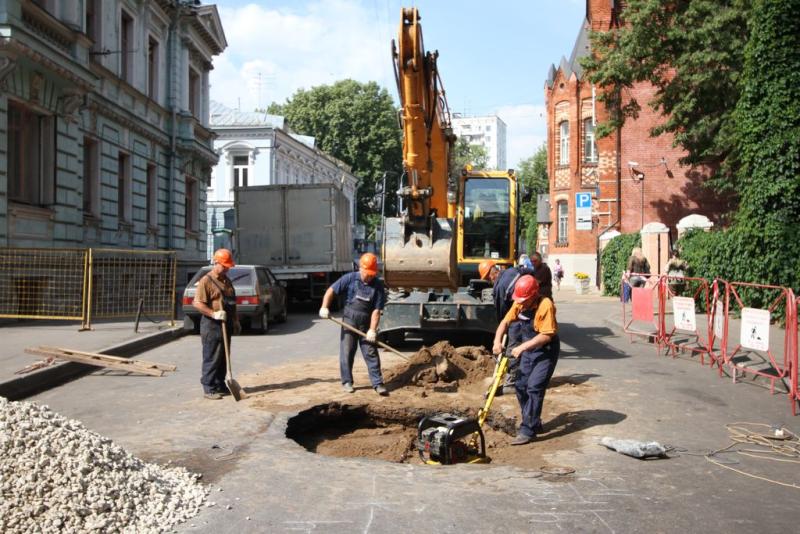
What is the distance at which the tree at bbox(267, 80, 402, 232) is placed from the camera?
178 ft

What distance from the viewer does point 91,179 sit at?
63.5ft

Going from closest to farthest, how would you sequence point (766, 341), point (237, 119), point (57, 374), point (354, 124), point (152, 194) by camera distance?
1. point (766, 341)
2. point (57, 374)
3. point (152, 194)
4. point (237, 119)
5. point (354, 124)

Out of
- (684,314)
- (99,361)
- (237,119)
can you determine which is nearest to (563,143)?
(237,119)

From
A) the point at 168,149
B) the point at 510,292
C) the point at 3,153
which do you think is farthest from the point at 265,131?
the point at 510,292

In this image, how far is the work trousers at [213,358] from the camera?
8070 mm

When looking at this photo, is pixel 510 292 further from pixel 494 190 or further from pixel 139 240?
pixel 139 240

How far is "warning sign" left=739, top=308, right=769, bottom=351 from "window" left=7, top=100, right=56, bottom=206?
565 inches

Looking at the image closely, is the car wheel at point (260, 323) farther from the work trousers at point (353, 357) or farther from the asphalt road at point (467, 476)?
the work trousers at point (353, 357)

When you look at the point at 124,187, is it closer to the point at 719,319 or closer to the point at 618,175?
the point at 719,319

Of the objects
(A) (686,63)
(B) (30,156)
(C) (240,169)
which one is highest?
(A) (686,63)

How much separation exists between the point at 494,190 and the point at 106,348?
7334 millimetres

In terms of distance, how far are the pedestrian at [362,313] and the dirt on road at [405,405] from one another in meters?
0.26

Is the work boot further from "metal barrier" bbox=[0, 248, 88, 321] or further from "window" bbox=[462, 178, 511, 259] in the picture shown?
"metal barrier" bbox=[0, 248, 88, 321]

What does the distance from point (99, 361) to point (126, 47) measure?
1541 centimetres
